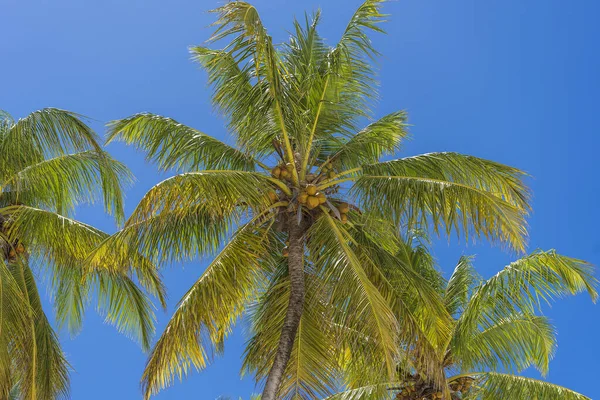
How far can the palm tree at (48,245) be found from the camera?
11023 mm

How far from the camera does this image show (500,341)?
489 inches

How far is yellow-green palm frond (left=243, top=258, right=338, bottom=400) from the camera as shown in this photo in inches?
396

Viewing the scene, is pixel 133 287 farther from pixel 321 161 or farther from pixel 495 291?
pixel 495 291

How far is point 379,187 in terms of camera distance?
393 inches

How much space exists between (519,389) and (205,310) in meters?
5.27

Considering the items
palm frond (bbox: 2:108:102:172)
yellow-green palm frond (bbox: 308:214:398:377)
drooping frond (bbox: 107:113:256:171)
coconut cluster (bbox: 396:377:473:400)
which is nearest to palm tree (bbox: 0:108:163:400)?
palm frond (bbox: 2:108:102:172)

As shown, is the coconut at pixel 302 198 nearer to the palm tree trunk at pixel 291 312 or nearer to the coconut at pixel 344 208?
the palm tree trunk at pixel 291 312

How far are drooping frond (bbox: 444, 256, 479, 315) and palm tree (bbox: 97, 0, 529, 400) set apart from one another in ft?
11.0

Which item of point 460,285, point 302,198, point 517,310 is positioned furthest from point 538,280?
point 460,285

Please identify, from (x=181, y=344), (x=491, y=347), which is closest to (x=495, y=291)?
(x=491, y=347)

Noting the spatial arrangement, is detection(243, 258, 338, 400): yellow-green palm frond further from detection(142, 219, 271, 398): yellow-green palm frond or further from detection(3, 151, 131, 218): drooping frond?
detection(3, 151, 131, 218): drooping frond

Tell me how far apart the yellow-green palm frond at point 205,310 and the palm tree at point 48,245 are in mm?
1767

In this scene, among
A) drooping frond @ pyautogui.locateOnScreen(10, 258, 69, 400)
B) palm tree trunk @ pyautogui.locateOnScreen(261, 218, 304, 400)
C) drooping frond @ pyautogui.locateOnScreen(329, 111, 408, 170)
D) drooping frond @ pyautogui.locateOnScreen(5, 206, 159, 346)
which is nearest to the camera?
palm tree trunk @ pyautogui.locateOnScreen(261, 218, 304, 400)

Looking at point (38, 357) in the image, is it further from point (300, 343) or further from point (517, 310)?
point (517, 310)
